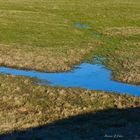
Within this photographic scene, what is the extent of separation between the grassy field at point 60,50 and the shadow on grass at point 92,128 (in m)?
0.30

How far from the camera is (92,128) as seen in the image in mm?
20531

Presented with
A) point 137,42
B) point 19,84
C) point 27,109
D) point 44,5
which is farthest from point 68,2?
point 27,109

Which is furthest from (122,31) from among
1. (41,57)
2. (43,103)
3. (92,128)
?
(92,128)

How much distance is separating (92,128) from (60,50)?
1885 cm

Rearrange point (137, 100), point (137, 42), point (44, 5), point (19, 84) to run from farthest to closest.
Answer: point (44, 5) < point (137, 42) < point (19, 84) < point (137, 100)

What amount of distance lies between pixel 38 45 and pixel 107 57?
278 inches

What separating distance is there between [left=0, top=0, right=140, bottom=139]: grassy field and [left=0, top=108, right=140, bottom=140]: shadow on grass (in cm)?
30

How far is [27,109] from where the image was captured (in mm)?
23906

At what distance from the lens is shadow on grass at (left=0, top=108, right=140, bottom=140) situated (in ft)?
61.4

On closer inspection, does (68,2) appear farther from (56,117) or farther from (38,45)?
(56,117)

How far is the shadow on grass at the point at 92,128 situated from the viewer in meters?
18.7

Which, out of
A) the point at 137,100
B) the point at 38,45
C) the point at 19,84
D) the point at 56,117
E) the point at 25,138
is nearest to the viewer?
the point at 25,138

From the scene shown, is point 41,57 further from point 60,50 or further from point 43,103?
point 43,103

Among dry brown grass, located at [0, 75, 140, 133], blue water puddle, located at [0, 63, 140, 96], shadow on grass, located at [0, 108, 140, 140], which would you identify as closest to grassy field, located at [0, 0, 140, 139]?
dry brown grass, located at [0, 75, 140, 133]
